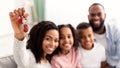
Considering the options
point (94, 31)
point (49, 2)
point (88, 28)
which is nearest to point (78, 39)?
point (88, 28)

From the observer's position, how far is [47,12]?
2281 mm

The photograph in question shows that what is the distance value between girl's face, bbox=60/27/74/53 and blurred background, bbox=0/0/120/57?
1.96 ft

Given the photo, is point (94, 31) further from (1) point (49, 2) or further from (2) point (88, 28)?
(1) point (49, 2)

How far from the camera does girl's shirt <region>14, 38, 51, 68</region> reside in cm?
132

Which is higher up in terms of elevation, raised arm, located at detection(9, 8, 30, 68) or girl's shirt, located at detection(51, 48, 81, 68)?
raised arm, located at detection(9, 8, 30, 68)

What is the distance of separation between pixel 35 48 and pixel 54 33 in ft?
0.50

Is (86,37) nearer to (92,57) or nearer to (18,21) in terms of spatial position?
(92,57)

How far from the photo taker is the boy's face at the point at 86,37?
1636 millimetres

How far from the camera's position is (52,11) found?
2.33m

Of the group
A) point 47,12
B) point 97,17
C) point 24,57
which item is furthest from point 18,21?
point 47,12

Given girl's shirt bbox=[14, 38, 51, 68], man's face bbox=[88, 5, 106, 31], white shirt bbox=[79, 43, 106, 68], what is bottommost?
white shirt bbox=[79, 43, 106, 68]

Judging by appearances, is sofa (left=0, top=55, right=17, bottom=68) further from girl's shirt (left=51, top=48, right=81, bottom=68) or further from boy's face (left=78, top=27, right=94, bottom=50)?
boy's face (left=78, top=27, right=94, bottom=50)

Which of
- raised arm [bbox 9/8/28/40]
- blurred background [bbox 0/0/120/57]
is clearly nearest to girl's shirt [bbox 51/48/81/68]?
raised arm [bbox 9/8/28/40]

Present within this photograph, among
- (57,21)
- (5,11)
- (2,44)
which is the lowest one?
(2,44)
